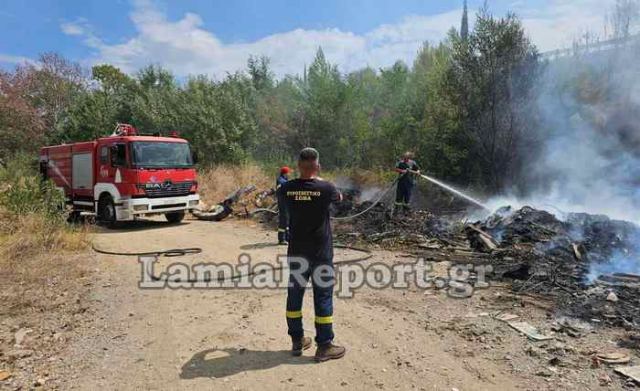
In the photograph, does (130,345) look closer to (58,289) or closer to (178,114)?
(58,289)

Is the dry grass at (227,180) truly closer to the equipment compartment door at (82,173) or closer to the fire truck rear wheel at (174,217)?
the fire truck rear wheel at (174,217)

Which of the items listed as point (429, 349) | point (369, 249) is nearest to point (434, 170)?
point (369, 249)

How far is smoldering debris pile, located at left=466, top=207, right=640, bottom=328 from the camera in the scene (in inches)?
207

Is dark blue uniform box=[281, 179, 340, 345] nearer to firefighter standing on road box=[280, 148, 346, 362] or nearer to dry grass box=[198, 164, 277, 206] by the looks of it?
firefighter standing on road box=[280, 148, 346, 362]

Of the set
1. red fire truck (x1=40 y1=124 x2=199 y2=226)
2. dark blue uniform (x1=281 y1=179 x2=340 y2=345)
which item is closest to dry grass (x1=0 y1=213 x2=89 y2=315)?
red fire truck (x1=40 y1=124 x2=199 y2=226)

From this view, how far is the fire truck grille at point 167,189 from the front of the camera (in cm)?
1146

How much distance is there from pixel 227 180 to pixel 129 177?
6616 mm

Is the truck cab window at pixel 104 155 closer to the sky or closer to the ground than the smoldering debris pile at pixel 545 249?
closer to the sky

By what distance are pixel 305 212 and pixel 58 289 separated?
4457mm

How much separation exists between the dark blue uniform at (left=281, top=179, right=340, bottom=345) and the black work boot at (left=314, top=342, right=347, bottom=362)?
5cm

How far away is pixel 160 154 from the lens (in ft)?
38.9

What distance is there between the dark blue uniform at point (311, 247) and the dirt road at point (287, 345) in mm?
395

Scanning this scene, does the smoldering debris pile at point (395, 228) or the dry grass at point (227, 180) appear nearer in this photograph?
the smoldering debris pile at point (395, 228)

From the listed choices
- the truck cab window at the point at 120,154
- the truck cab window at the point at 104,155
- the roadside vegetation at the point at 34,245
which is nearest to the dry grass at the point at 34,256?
the roadside vegetation at the point at 34,245
